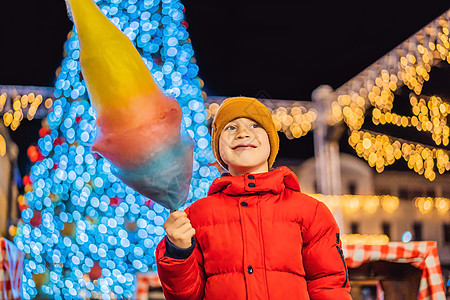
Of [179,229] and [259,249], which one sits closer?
[179,229]

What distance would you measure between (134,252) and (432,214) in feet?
76.2

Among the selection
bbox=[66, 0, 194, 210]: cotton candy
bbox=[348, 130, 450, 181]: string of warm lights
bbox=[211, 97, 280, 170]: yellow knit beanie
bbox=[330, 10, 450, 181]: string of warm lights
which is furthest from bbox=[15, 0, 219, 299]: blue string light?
bbox=[348, 130, 450, 181]: string of warm lights

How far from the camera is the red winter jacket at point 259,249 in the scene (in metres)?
1.58

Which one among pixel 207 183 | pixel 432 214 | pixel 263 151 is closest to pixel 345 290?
pixel 263 151

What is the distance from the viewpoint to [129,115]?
130 cm

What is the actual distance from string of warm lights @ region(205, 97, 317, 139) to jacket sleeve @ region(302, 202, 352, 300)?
3.05 metres

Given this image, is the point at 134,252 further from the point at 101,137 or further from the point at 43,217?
the point at 101,137

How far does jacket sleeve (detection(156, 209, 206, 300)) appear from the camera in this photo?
1549 millimetres

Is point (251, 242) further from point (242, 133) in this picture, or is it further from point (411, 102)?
point (411, 102)

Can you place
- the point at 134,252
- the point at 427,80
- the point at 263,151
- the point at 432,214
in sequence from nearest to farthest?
the point at 263,151
the point at 134,252
the point at 427,80
the point at 432,214

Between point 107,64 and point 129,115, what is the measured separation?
0.46ft

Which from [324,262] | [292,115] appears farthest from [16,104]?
[324,262]

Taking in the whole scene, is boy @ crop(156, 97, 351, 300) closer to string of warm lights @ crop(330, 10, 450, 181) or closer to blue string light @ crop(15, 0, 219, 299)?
blue string light @ crop(15, 0, 219, 299)

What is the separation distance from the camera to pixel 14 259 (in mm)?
3229
